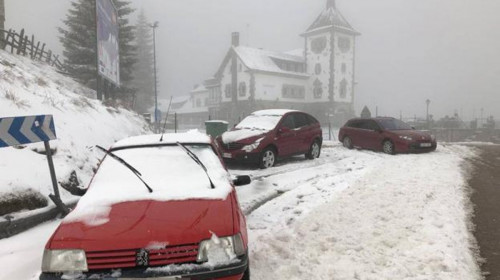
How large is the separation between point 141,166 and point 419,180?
7230 millimetres

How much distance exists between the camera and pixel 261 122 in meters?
11.9

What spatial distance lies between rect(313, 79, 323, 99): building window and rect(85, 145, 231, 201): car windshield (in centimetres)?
5130

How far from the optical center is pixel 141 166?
160 inches

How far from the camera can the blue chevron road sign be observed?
496 centimetres

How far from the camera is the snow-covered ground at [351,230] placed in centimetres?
417

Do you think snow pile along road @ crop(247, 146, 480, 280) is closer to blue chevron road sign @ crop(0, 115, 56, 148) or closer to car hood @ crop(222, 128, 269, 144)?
car hood @ crop(222, 128, 269, 144)

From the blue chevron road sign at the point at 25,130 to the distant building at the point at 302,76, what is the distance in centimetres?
4385

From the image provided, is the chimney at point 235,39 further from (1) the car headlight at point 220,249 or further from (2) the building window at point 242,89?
(1) the car headlight at point 220,249

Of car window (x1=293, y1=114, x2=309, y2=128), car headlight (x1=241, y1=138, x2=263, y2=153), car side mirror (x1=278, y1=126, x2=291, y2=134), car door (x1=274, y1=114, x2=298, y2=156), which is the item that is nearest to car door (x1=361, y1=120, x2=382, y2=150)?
car window (x1=293, y1=114, x2=309, y2=128)

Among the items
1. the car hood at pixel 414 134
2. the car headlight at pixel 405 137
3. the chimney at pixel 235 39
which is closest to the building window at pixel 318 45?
the chimney at pixel 235 39

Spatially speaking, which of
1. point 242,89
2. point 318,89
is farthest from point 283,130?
point 318,89

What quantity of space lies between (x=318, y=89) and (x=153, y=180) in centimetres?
5254

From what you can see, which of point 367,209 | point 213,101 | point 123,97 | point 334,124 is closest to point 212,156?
point 367,209

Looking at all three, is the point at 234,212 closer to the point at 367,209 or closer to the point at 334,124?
the point at 367,209
